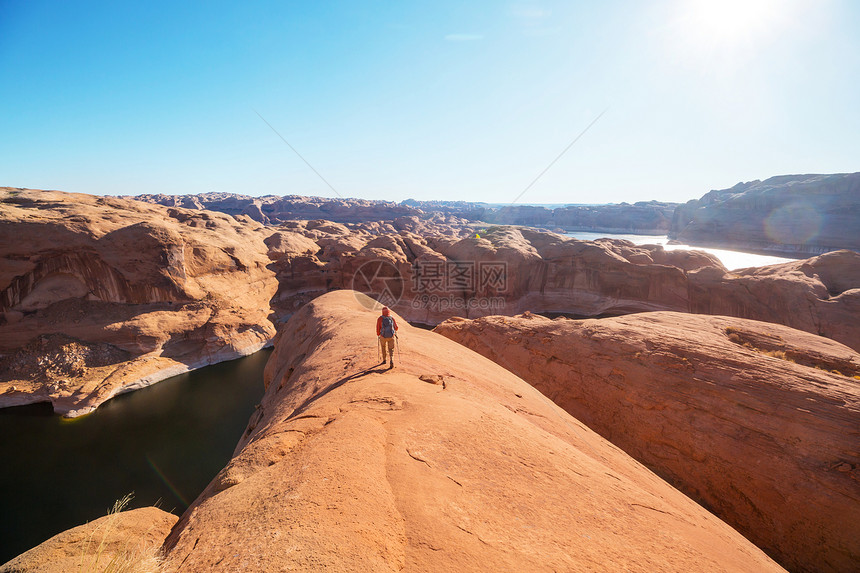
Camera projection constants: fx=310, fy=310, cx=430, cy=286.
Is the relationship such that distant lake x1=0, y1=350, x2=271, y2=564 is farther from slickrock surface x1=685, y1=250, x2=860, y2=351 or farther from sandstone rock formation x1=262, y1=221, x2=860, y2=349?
slickrock surface x1=685, y1=250, x2=860, y2=351

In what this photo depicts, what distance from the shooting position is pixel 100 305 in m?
17.2

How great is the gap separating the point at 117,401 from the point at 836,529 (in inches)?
945

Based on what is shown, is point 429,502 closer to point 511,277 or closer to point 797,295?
point 797,295

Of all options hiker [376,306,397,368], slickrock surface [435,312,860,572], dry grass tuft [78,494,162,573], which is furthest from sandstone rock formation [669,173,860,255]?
dry grass tuft [78,494,162,573]

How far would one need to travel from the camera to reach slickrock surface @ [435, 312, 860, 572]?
5.45 meters

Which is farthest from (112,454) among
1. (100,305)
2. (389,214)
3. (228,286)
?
(389,214)

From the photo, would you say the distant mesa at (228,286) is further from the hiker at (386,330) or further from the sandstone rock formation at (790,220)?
the sandstone rock formation at (790,220)

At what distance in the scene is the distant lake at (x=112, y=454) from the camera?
391 inches

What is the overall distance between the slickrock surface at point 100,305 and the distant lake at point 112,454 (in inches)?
43.2

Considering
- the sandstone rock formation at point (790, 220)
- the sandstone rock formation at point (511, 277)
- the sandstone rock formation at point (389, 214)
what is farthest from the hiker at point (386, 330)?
the sandstone rock formation at point (790, 220)

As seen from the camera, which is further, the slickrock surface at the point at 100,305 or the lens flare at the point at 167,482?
the slickrock surface at the point at 100,305

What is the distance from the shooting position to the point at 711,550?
3.29 metres

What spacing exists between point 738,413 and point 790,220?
76.2 meters

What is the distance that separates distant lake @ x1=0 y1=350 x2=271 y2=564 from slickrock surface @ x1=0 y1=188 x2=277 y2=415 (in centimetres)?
110
